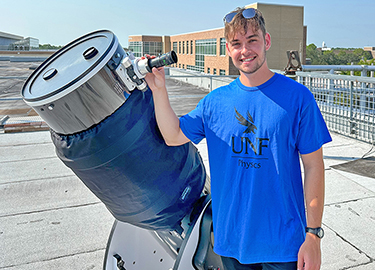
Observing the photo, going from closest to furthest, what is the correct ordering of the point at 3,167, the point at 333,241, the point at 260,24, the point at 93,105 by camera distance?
1. the point at 93,105
2. the point at 260,24
3. the point at 333,241
4. the point at 3,167

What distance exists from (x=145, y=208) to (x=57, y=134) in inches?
21.6

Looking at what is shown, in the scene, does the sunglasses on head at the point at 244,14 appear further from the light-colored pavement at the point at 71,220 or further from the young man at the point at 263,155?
the light-colored pavement at the point at 71,220

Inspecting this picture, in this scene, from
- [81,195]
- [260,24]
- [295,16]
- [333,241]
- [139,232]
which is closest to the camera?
[260,24]

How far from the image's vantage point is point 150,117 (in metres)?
1.81

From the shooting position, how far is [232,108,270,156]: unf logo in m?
1.70

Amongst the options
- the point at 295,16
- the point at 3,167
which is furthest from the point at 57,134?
the point at 295,16

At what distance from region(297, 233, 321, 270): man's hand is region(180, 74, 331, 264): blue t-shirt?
0.06m

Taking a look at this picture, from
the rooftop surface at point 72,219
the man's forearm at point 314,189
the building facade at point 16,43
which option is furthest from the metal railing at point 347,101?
the building facade at point 16,43

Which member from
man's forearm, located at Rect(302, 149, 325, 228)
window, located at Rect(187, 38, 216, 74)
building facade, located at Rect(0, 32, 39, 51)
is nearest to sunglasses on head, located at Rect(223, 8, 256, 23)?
man's forearm, located at Rect(302, 149, 325, 228)

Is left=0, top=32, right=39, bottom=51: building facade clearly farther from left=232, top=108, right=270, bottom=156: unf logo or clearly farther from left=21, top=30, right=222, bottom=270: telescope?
left=232, top=108, right=270, bottom=156: unf logo

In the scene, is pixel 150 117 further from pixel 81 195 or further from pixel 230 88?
pixel 81 195

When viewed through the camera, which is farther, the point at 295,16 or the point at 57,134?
the point at 295,16

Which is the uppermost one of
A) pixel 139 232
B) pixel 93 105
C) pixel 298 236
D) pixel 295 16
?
pixel 295 16

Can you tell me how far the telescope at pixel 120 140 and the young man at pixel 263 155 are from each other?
12cm
